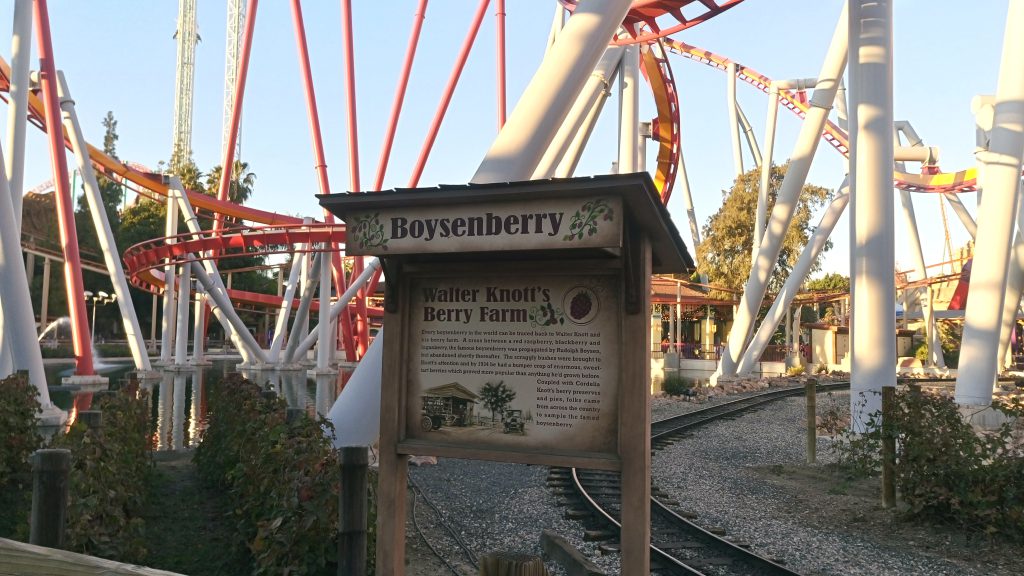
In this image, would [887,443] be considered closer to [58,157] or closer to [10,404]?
[10,404]

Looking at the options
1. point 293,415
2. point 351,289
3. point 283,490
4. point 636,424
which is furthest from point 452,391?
point 351,289

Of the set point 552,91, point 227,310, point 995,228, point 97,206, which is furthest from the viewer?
point 227,310

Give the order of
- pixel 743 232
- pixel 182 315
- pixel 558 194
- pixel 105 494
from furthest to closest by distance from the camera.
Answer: pixel 743 232 → pixel 182 315 → pixel 105 494 → pixel 558 194

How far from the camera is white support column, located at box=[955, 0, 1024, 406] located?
1059 cm

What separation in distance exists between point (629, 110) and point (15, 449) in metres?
15.1

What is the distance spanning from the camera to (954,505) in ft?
19.4

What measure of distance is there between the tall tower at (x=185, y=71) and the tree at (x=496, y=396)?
81.6 metres

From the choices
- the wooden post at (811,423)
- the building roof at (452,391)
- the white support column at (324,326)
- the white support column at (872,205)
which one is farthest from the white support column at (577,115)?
the white support column at (324,326)

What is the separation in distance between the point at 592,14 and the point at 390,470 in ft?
17.1

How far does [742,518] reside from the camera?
266 inches

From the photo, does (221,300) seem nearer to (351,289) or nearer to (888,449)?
(351,289)

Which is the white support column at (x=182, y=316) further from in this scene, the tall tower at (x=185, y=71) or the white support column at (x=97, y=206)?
the tall tower at (x=185, y=71)

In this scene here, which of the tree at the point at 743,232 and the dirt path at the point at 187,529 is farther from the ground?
the tree at the point at 743,232

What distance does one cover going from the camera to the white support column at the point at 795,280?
20.5 m
